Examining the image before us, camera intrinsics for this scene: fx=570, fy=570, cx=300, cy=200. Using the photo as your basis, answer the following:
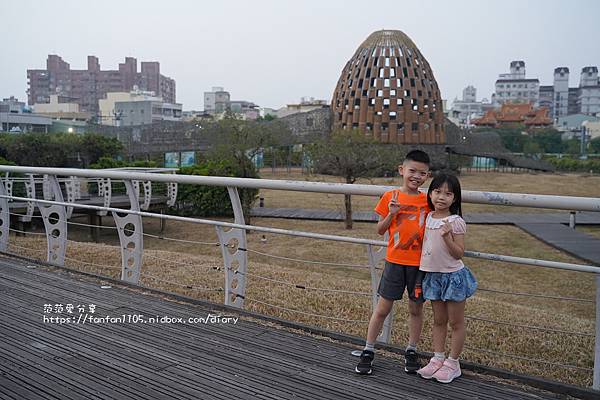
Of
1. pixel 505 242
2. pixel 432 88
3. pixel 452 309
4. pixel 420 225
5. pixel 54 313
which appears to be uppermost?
pixel 432 88

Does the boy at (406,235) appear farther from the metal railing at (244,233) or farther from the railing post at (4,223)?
the railing post at (4,223)

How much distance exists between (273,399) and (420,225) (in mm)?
926

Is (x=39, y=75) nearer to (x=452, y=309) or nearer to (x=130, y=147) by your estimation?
(x=130, y=147)

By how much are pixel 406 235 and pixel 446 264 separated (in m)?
0.21

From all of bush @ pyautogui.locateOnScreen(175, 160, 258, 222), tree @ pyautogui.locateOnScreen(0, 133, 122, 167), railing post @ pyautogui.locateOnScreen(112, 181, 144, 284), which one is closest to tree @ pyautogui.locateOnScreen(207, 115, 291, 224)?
bush @ pyautogui.locateOnScreen(175, 160, 258, 222)

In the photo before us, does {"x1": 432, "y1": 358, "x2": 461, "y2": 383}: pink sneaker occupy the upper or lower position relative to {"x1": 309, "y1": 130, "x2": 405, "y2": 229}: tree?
lower

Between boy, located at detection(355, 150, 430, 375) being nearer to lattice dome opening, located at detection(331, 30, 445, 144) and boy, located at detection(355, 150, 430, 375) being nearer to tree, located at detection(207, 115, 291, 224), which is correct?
tree, located at detection(207, 115, 291, 224)

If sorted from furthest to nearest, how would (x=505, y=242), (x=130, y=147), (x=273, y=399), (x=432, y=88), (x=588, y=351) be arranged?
(x=432, y=88) < (x=130, y=147) < (x=505, y=242) < (x=588, y=351) < (x=273, y=399)

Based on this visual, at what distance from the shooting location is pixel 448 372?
2.36 metres

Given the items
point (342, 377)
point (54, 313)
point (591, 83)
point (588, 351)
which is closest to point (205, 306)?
point (54, 313)

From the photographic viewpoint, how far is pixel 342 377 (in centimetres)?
237

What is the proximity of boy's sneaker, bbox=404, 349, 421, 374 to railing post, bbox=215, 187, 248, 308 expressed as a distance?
119 cm

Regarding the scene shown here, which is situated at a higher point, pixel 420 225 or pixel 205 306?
pixel 420 225

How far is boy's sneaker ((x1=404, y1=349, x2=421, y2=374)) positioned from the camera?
7.96 feet
